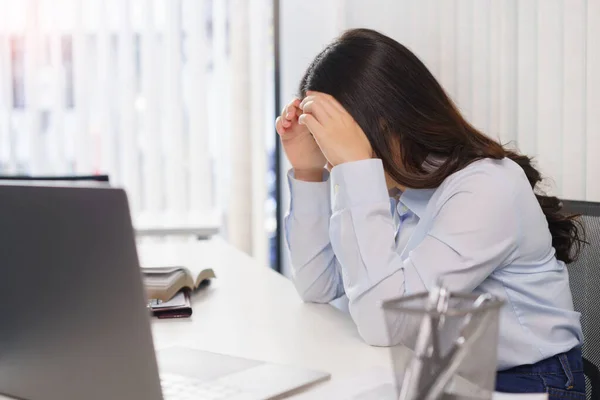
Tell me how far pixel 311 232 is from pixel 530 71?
0.82 metres

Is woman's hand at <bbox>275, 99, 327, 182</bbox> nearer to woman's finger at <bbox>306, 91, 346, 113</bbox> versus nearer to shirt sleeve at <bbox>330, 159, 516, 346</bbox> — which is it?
woman's finger at <bbox>306, 91, 346, 113</bbox>

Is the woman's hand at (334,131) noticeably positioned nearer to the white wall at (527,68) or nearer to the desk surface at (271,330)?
the desk surface at (271,330)

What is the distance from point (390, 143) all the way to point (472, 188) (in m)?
0.17

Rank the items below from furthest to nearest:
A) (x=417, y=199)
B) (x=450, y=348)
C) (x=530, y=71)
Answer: (x=530, y=71) → (x=417, y=199) → (x=450, y=348)

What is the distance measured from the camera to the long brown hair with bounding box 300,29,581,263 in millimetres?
1179

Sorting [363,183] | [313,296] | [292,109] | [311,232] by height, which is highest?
[292,109]

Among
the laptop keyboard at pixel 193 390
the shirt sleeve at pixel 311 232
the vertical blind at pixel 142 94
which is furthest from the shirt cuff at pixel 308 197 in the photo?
the vertical blind at pixel 142 94

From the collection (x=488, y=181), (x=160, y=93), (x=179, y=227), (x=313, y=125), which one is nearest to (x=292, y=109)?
(x=313, y=125)

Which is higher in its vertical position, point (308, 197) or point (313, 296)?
point (308, 197)

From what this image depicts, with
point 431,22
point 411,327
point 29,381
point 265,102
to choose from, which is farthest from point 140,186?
point 411,327

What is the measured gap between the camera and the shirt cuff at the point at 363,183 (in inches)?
43.2

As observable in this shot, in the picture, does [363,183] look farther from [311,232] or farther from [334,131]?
[311,232]

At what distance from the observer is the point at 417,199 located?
4.11 ft

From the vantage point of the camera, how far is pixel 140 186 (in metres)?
3.39
